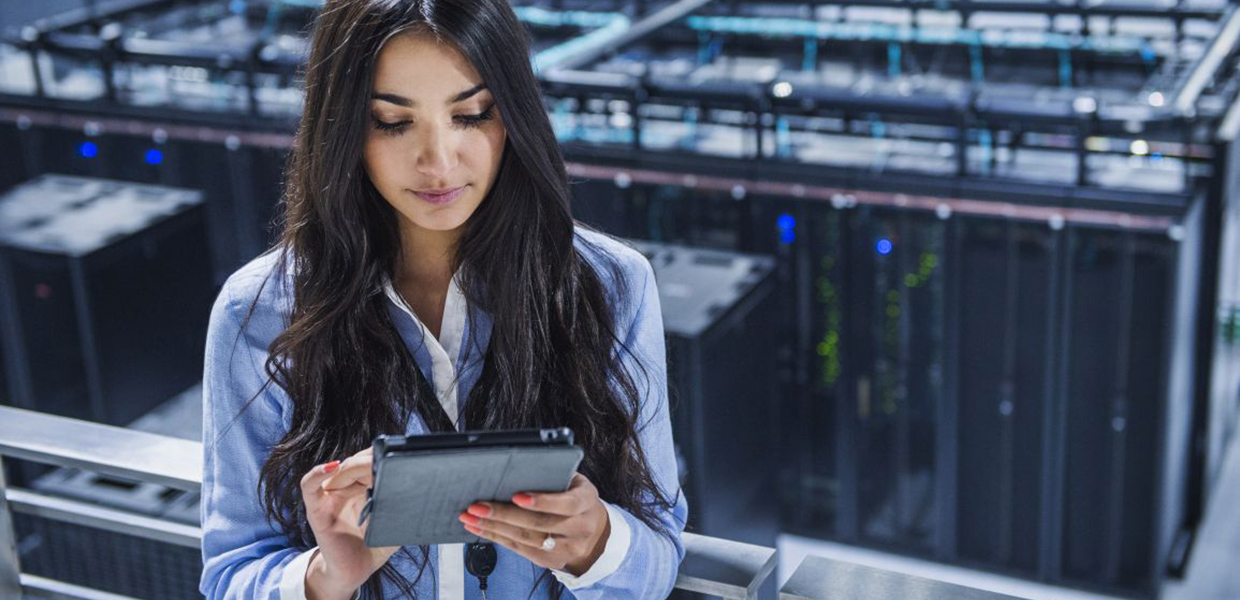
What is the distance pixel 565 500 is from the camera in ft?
3.57

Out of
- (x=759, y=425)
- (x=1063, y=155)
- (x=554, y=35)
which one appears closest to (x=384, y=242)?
(x=759, y=425)

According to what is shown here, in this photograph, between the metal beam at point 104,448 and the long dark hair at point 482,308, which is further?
the metal beam at point 104,448

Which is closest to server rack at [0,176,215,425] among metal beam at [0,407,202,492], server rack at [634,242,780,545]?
server rack at [634,242,780,545]

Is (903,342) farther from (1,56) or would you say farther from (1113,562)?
(1,56)

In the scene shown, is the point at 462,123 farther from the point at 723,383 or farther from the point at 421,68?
the point at 723,383

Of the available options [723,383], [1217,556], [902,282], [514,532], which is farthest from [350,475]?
[1217,556]

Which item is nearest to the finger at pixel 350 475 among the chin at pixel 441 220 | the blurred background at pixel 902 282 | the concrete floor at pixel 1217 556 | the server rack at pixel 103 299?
the chin at pixel 441 220

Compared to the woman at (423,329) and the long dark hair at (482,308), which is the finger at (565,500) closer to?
the woman at (423,329)

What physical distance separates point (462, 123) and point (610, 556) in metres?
0.38

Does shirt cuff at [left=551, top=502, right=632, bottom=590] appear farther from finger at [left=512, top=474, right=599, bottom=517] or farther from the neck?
the neck

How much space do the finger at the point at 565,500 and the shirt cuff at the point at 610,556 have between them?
0.28 ft

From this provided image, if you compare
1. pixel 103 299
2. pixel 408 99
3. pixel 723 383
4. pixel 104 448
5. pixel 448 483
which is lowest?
pixel 723 383

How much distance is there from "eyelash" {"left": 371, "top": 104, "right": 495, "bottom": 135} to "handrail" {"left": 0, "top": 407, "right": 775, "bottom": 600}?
40 centimetres

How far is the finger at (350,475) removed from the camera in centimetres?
110
